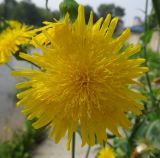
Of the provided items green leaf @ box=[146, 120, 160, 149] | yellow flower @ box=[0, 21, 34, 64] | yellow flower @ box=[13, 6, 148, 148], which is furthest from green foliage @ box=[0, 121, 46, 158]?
yellow flower @ box=[13, 6, 148, 148]

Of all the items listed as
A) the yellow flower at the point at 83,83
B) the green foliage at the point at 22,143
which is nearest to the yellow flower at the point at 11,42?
the yellow flower at the point at 83,83

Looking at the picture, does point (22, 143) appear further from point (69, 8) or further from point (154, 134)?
point (69, 8)

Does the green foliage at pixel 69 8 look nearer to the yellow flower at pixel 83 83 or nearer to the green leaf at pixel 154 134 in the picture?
the yellow flower at pixel 83 83

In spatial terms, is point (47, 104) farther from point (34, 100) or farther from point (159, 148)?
point (159, 148)

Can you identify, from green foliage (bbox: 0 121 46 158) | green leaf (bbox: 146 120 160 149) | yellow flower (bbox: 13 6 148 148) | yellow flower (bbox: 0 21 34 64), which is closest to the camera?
yellow flower (bbox: 13 6 148 148)

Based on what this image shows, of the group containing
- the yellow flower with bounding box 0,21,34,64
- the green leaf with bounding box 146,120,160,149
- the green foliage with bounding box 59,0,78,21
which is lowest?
the green leaf with bounding box 146,120,160,149

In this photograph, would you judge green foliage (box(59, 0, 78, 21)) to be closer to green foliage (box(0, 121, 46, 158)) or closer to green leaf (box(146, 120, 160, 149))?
green leaf (box(146, 120, 160, 149))

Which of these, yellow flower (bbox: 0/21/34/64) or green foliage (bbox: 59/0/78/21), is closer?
green foliage (bbox: 59/0/78/21)
